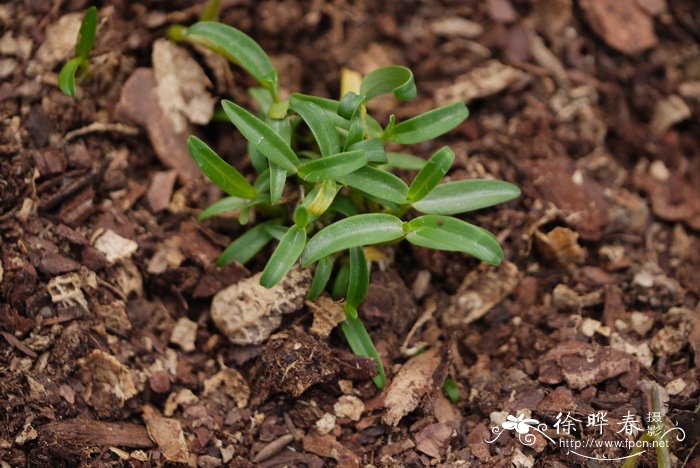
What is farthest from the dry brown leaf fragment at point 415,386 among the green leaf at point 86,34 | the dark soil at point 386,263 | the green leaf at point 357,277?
the green leaf at point 86,34

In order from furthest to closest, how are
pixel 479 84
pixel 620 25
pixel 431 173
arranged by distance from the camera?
pixel 620 25
pixel 479 84
pixel 431 173

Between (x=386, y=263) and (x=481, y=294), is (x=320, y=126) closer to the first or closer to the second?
(x=386, y=263)

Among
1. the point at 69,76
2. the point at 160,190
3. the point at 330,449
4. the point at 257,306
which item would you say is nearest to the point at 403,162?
the point at 257,306

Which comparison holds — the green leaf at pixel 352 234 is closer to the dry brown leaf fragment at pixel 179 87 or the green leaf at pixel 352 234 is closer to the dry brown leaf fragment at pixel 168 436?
the dry brown leaf fragment at pixel 168 436

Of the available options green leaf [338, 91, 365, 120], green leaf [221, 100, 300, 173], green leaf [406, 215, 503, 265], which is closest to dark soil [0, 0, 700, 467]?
green leaf [406, 215, 503, 265]

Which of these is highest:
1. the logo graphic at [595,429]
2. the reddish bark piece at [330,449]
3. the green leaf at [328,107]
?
the green leaf at [328,107]

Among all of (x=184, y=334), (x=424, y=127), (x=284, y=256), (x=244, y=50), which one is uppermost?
(x=244, y=50)
